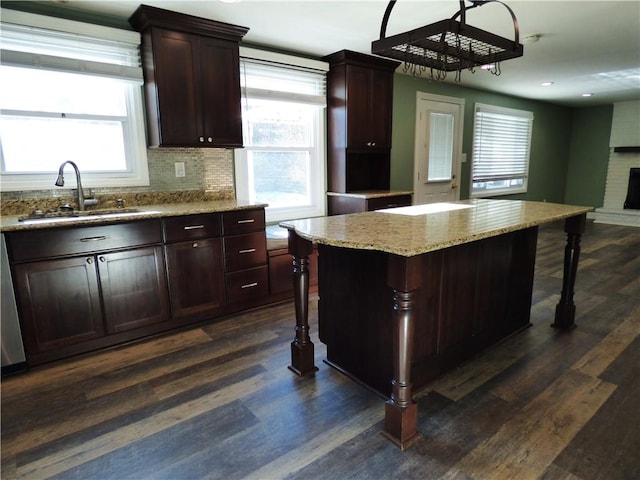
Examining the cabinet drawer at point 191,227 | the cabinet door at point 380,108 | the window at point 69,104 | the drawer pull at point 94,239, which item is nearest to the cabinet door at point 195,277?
the cabinet drawer at point 191,227

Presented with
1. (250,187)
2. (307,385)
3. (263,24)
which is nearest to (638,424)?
(307,385)

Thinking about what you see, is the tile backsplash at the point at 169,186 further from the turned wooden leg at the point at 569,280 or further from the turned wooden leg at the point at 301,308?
the turned wooden leg at the point at 569,280

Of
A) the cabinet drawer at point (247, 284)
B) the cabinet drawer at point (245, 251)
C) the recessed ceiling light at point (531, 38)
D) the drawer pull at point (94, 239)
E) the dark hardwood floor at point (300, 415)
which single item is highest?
the recessed ceiling light at point (531, 38)

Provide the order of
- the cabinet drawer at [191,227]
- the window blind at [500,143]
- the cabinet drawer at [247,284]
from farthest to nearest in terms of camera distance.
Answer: the window blind at [500,143], the cabinet drawer at [247,284], the cabinet drawer at [191,227]

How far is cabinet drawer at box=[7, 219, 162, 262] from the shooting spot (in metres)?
2.21

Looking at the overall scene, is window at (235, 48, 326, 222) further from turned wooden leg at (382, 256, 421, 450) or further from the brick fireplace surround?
the brick fireplace surround

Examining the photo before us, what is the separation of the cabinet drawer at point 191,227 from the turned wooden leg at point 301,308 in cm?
101

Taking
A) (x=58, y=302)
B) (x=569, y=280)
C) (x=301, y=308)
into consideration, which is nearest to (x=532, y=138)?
(x=569, y=280)

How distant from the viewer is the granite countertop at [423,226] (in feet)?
5.30

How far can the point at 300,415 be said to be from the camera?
189 cm

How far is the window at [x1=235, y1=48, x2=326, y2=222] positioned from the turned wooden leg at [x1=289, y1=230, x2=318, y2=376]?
1.70m

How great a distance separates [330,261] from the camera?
7.22ft

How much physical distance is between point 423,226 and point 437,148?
379cm

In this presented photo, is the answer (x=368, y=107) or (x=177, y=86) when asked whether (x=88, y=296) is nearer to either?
(x=177, y=86)
